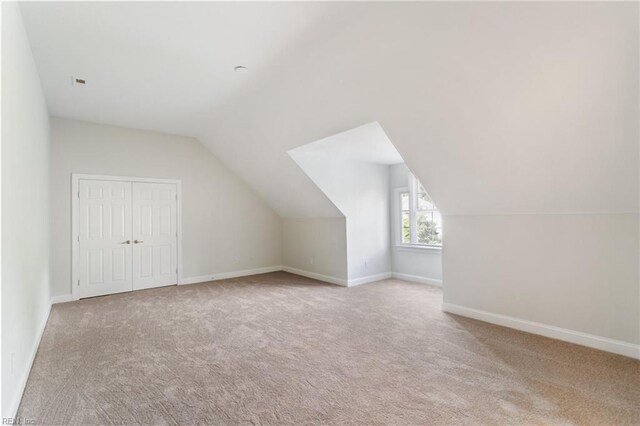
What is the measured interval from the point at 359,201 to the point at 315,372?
144 inches

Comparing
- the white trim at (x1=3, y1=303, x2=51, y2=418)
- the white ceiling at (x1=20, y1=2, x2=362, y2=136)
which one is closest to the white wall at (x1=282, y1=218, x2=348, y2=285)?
the white ceiling at (x1=20, y1=2, x2=362, y2=136)

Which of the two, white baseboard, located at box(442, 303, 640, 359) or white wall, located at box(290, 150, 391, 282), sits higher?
white wall, located at box(290, 150, 391, 282)

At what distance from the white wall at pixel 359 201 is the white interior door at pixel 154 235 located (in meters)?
2.69

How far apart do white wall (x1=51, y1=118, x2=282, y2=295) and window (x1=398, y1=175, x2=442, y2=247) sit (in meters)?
2.85

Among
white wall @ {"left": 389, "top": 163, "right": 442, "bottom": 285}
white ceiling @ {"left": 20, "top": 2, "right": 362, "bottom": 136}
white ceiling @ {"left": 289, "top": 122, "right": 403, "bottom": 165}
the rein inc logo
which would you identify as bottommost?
the rein inc logo

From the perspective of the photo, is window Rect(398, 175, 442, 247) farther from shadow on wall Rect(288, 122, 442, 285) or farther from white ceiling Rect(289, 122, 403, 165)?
white ceiling Rect(289, 122, 403, 165)

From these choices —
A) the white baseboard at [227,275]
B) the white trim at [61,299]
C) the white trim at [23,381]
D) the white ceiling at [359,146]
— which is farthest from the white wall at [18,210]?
the white ceiling at [359,146]

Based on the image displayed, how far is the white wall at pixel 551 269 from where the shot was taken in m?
2.77

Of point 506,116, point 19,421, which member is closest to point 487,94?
point 506,116

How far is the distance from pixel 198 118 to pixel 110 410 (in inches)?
159

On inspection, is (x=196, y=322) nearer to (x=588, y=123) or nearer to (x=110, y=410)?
(x=110, y=410)

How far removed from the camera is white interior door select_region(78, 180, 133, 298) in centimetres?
496

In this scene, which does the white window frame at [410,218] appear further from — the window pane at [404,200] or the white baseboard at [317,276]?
the white baseboard at [317,276]

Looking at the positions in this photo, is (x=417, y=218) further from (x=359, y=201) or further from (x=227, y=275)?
A: (x=227, y=275)
